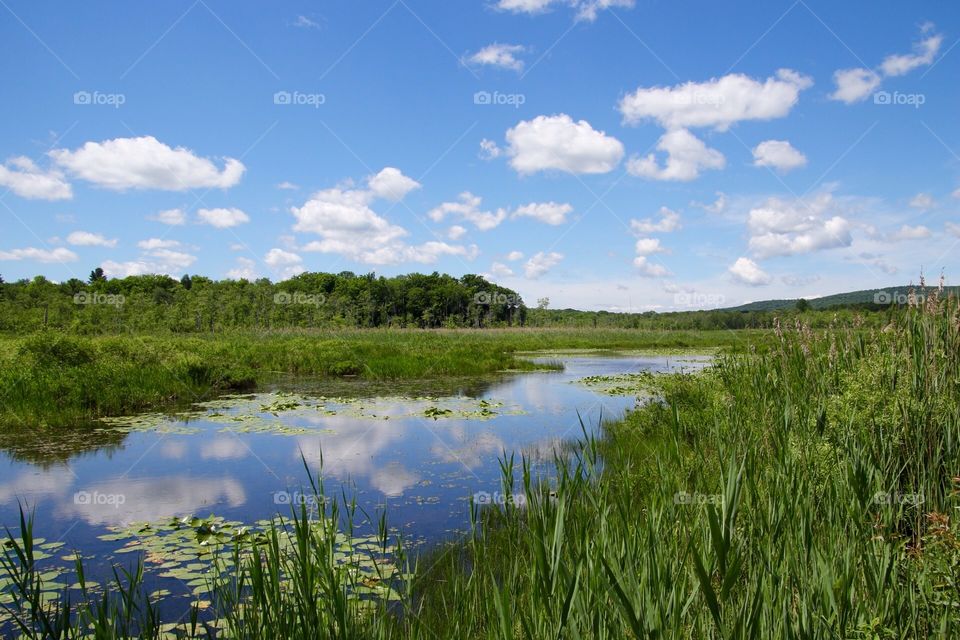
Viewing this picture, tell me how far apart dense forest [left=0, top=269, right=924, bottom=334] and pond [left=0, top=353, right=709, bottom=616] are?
15.4 feet

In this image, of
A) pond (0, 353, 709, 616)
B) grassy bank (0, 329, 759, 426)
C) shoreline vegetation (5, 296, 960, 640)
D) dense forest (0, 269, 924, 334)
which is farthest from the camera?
dense forest (0, 269, 924, 334)

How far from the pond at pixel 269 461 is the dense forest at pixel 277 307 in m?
4.68

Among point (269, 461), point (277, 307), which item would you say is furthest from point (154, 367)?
point (277, 307)

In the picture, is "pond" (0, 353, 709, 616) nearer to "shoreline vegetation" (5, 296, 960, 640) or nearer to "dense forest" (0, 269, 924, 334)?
"shoreline vegetation" (5, 296, 960, 640)

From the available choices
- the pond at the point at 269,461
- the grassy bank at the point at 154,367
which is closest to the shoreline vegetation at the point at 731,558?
the pond at the point at 269,461

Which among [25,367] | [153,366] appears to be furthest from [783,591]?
[153,366]

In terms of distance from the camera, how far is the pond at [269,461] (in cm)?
663

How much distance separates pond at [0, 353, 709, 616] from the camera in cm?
663

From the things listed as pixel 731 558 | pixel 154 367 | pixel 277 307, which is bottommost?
pixel 731 558

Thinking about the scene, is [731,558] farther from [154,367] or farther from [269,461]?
[154,367]

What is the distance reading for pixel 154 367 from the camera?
50.4 ft

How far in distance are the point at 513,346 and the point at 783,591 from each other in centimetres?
3747

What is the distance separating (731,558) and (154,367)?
1559 centimetres

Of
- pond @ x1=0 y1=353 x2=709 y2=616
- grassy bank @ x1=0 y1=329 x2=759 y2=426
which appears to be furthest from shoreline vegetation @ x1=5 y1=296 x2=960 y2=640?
grassy bank @ x1=0 y1=329 x2=759 y2=426
